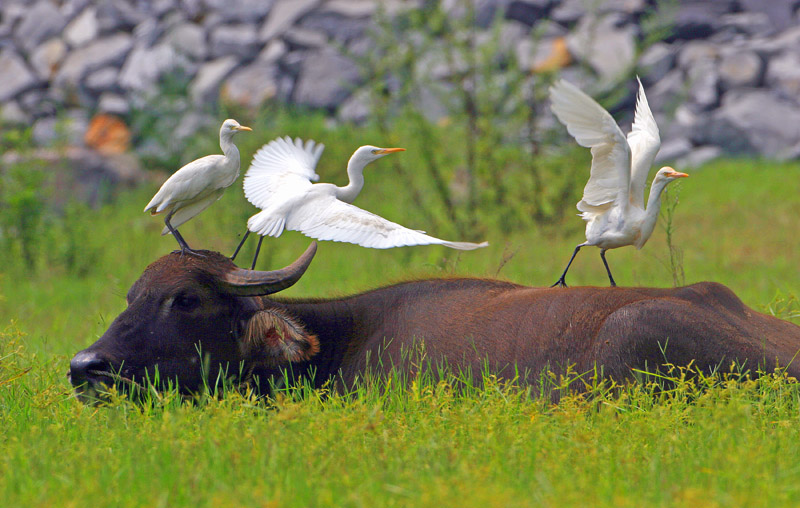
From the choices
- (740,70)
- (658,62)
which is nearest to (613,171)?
Result: (658,62)

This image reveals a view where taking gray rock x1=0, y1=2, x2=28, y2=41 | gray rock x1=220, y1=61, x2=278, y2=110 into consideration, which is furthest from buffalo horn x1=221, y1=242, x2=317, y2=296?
gray rock x1=0, y1=2, x2=28, y2=41

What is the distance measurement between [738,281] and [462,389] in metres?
5.04

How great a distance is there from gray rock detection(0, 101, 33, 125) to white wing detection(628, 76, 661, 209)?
13.3 meters

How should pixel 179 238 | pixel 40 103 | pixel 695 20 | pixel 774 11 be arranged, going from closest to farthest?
pixel 179 238
pixel 695 20
pixel 774 11
pixel 40 103

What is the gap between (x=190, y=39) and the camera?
1753 cm

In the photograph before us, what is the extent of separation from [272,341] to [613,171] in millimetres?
1875

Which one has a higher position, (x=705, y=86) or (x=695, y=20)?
(x=695, y=20)

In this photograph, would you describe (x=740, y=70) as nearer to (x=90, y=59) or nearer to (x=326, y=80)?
(x=326, y=80)

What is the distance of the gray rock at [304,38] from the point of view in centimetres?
1691

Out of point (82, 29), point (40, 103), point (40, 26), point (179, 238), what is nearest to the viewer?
point (179, 238)

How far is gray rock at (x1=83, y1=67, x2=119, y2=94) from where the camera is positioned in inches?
679

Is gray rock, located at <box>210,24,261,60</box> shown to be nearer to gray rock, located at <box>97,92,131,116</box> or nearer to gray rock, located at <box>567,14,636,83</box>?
gray rock, located at <box>97,92,131,116</box>

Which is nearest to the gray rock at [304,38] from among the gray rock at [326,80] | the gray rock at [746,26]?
the gray rock at [326,80]

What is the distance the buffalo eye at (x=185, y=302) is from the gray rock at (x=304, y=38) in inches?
511
